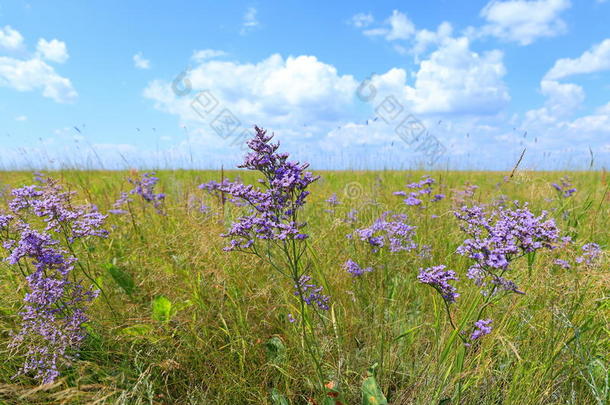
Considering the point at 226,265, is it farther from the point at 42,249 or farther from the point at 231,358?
the point at 42,249

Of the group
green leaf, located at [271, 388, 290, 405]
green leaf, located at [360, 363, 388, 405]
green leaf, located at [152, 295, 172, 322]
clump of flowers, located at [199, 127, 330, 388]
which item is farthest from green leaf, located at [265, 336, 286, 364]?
green leaf, located at [152, 295, 172, 322]

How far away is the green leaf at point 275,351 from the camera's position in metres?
2.22

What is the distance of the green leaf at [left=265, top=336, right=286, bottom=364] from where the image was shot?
222 centimetres

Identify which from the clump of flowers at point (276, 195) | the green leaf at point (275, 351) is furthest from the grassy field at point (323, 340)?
the clump of flowers at point (276, 195)

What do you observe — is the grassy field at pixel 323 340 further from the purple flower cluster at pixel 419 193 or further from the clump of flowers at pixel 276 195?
the purple flower cluster at pixel 419 193

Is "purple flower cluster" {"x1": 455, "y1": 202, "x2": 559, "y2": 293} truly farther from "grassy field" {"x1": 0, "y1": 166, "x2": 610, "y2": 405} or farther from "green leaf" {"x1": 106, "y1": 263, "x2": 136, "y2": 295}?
"green leaf" {"x1": 106, "y1": 263, "x2": 136, "y2": 295}

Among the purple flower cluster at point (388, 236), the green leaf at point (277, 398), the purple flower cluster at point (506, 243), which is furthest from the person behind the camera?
the purple flower cluster at point (388, 236)

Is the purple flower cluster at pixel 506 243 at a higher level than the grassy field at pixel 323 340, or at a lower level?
higher

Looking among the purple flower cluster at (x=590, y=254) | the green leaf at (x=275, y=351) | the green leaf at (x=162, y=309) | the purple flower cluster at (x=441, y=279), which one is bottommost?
the green leaf at (x=275, y=351)

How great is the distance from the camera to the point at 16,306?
2723 mm

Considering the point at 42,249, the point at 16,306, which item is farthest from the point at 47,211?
the point at 16,306

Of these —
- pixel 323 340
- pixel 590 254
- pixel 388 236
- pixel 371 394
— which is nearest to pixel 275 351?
→ pixel 323 340

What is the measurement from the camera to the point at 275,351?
229 centimetres

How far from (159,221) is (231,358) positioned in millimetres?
2573
